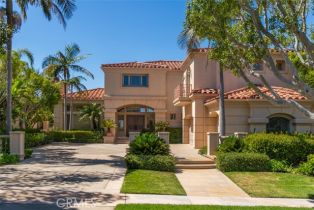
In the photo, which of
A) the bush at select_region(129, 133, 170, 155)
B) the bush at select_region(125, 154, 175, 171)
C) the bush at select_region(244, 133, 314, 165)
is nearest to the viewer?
the bush at select_region(125, 154, 175, 171)

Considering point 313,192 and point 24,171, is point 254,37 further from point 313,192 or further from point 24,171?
point 24,171

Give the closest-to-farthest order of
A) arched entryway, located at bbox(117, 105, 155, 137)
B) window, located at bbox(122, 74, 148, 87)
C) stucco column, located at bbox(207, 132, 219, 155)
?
stucco column, located at bbox(207, 132, 219, 155)
window, located at bbox(122, 74, 148, 87)
arched entryway, located at bbox(117, 105, 155, 137)

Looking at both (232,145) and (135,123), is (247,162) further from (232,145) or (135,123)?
(135,123)

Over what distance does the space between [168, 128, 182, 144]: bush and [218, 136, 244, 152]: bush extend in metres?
16.9

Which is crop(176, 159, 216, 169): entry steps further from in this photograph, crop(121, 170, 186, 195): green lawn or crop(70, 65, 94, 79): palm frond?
crop(70, 65, 94, 79): palm frond

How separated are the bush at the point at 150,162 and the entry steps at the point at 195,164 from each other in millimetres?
1698

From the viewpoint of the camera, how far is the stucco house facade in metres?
22.5

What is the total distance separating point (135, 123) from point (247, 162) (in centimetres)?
2315

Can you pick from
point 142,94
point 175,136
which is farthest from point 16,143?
point 142,94

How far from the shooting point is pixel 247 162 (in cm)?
1650

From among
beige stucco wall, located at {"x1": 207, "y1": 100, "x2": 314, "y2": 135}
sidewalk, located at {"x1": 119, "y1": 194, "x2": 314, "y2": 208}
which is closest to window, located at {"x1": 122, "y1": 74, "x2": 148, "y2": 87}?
beige stucco wall, located at {"x1": 207, "y1": 100, "x2": 314, "y2": 135}

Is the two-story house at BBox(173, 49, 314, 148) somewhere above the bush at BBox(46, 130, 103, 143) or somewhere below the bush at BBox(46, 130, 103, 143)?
above

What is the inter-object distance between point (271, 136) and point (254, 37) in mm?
7231

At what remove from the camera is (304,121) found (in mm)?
22328
